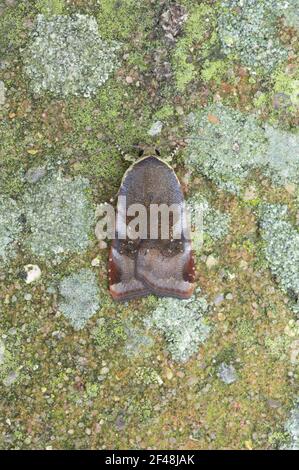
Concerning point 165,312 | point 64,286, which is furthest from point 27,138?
point 165,312

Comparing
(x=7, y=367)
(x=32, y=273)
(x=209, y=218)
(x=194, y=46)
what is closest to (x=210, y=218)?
(x=209, y=218)

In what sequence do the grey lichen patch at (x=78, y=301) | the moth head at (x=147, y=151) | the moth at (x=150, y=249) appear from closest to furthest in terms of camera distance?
the moth at (x=150, y=249)
the moth head at (x=147, y=151)
the grey lichen patch at (x=78, y=301)

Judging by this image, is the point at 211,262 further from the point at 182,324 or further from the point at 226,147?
the point at 226,147

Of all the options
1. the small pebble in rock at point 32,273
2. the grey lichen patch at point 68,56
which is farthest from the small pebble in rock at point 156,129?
the small pebble in rock at point 32,273

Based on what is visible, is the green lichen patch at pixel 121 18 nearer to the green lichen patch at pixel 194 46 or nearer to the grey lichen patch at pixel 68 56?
the grey lichen patch at pixel 68 56

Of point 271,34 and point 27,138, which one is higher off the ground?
point 271,34
